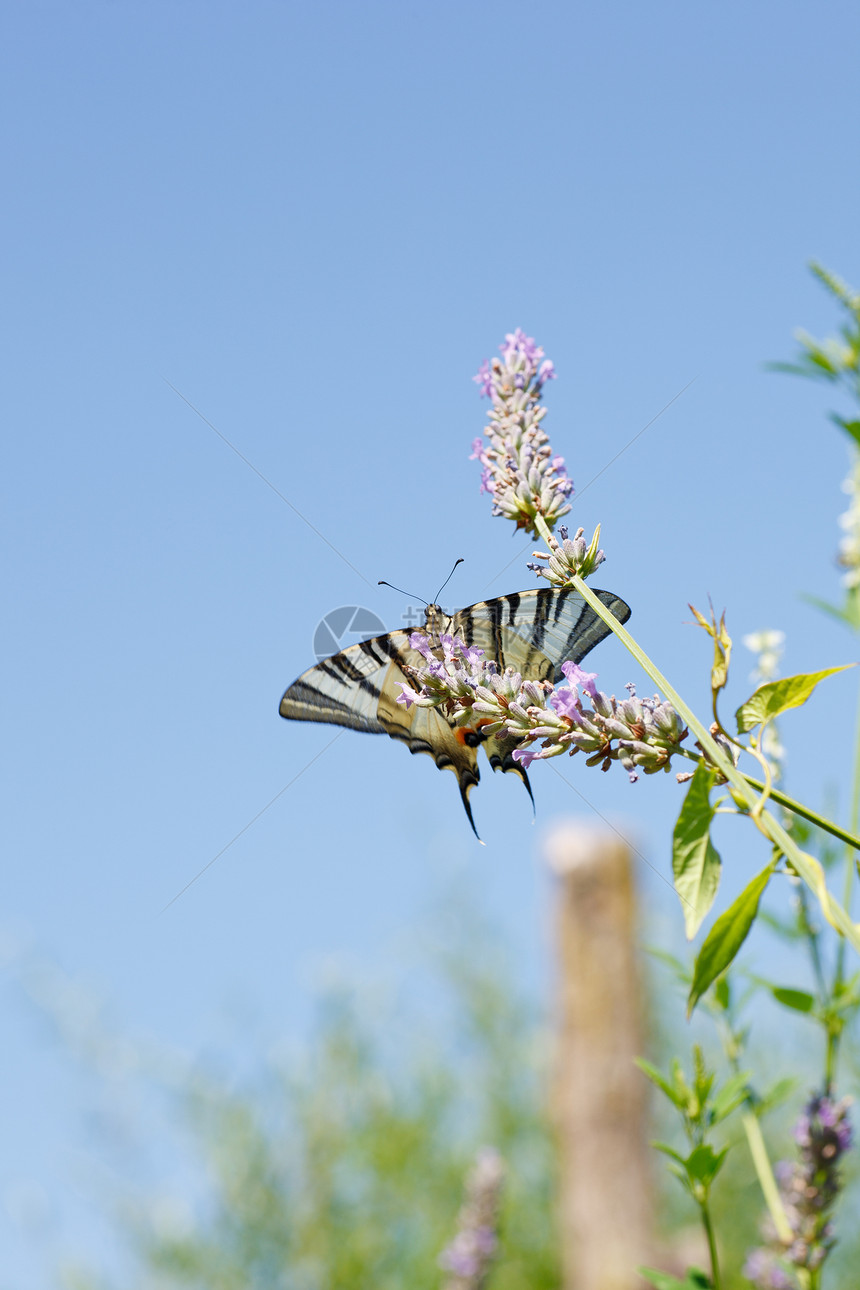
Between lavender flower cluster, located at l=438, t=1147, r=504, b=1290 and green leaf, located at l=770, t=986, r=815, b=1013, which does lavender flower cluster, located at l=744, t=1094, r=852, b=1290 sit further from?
lavender flower cluster, located at l=438, t=1147, r=504, b=1290

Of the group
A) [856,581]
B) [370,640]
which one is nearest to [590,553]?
[370,640]

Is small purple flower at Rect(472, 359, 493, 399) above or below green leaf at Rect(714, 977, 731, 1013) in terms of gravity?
above

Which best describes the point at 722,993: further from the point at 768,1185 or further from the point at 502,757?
the point at 502,757

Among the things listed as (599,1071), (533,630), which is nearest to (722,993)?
(533,630)

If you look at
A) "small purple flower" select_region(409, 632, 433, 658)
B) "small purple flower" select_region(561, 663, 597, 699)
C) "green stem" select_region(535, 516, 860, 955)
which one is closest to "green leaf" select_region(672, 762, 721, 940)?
"green stem" select_region(535, 516, 860, 955)

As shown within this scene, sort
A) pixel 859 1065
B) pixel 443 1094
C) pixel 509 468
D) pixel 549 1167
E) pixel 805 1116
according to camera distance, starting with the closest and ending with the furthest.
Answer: pixel 509 468 < pixel 805 1116 < pixel 859 1065 < pixel 443 1094 < pixel 549 1167

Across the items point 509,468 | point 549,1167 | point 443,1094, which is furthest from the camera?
point 549,1167

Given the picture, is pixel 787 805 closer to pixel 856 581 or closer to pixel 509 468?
pixel 509 468
